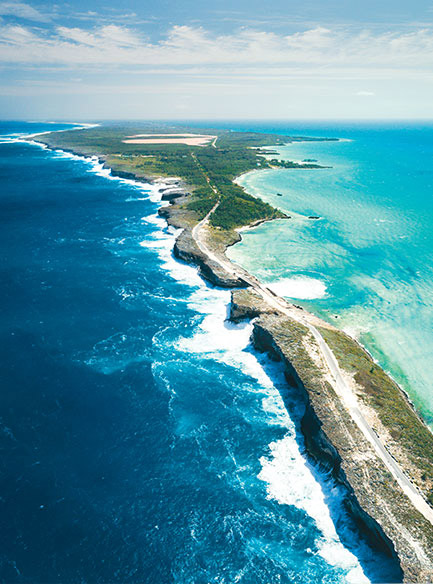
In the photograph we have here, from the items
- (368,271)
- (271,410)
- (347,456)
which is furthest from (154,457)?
(368,271)

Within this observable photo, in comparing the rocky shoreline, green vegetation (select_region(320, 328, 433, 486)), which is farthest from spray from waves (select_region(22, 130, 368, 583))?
green vegetation (select_region(320, 328, 433, 486))

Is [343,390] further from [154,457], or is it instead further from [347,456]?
[154,457]

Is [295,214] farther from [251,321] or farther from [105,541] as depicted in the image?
[105,541]

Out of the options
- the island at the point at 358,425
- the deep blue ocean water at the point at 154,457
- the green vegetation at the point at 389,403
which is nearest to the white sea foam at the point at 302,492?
the deep blue ocean water at the point at 154,457

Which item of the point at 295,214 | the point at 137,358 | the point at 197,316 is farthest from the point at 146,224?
the point at 137,358

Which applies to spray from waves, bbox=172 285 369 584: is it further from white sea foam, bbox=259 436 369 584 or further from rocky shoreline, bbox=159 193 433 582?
rocky shoreline, bbox=159 193 433 582

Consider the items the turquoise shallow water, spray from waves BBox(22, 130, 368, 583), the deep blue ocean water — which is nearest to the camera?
the deep blue ocean water
